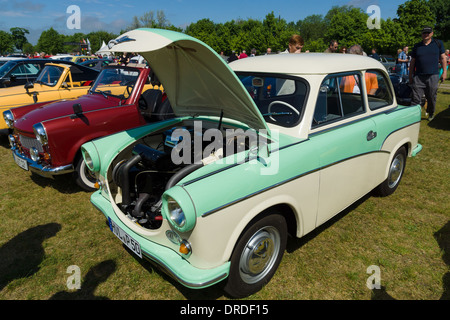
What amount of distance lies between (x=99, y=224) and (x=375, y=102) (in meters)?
3.68

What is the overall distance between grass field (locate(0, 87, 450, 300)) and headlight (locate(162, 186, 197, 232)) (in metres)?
0.98

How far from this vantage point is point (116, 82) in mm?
4984

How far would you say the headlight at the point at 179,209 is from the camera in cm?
182

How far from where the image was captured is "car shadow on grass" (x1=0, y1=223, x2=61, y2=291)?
9.13ft

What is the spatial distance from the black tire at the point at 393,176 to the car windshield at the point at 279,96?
1.84 metres

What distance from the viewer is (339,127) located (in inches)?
112

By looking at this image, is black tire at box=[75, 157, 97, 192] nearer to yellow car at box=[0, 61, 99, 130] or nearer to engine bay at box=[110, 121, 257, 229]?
engine bay at box=[110, 121, 257, 229]

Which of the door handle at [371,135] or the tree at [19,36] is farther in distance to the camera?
the tree at [19,36]

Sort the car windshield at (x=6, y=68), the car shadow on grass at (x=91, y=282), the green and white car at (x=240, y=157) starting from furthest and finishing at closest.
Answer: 1. the car windshield at (x=6, y=68)
2. the car shadow on grass at (x=91, y=282)
3. the green and white car at (x=240, y=157)

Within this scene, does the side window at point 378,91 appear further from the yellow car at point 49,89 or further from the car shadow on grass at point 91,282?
the yellow car at point 49,89

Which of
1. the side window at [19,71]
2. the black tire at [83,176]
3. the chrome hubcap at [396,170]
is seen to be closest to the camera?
A: the chrome hubcap at [396,170]

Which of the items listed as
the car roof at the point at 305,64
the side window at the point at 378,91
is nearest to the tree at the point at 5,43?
the car roof at the point at 305,64

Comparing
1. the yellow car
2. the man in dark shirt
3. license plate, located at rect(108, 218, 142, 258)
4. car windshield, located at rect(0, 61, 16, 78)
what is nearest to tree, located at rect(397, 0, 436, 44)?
the man in dark shirt
